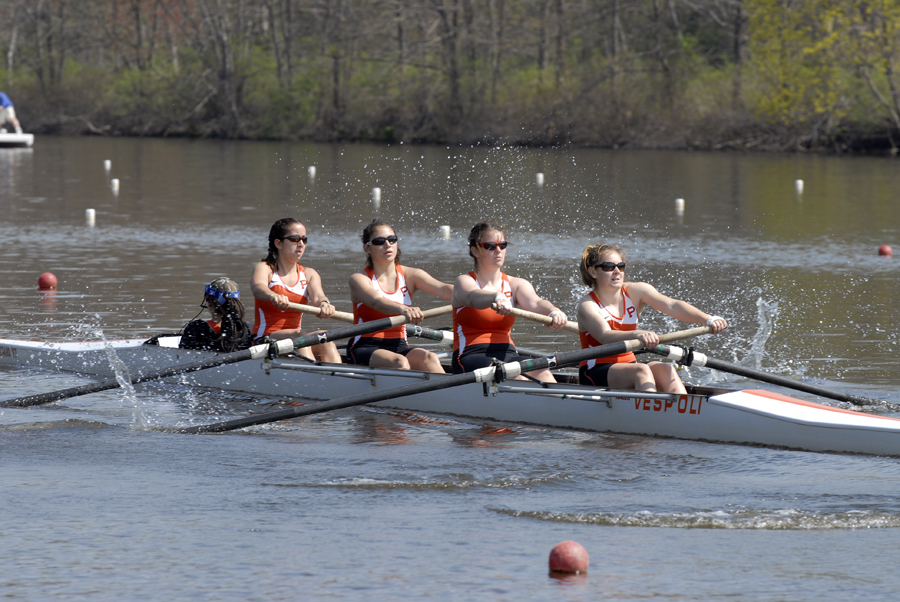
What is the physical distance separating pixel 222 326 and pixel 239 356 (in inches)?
28.1

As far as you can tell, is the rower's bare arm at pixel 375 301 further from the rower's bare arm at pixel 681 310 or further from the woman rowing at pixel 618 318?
the rower's bare arm at pixel 681 310

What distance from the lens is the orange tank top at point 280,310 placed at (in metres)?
9.27

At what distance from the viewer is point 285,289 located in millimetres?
9289

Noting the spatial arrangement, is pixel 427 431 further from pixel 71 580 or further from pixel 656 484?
pixel 71 580

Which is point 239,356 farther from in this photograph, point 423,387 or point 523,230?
point 523,230

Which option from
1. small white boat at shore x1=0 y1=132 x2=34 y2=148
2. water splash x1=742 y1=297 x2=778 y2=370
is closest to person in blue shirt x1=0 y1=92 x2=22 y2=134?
small white boat at shore x1=0 y1=132 x2=34 y2=148

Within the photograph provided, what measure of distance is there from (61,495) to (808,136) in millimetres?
37431

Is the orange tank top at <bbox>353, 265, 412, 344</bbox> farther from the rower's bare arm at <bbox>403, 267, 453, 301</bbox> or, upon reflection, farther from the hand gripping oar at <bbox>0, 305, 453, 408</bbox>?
the hand gripping oar at <bbox>0, 305, 453, 408</bbox>

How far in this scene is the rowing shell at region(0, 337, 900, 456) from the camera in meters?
7.24

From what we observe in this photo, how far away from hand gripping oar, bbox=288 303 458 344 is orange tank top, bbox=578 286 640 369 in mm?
1627

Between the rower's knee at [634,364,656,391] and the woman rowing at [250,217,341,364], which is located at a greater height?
the woman rowing at [250,217,341,364]

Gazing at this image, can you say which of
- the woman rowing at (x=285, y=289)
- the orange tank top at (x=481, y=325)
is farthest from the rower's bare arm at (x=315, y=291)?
the orange tank top at (x=481, y=325)

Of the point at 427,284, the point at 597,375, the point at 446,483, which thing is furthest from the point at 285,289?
the point at 446,483

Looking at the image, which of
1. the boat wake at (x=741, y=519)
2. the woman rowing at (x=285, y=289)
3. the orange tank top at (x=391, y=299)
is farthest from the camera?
the woman rowing at (x=285, y=289)
